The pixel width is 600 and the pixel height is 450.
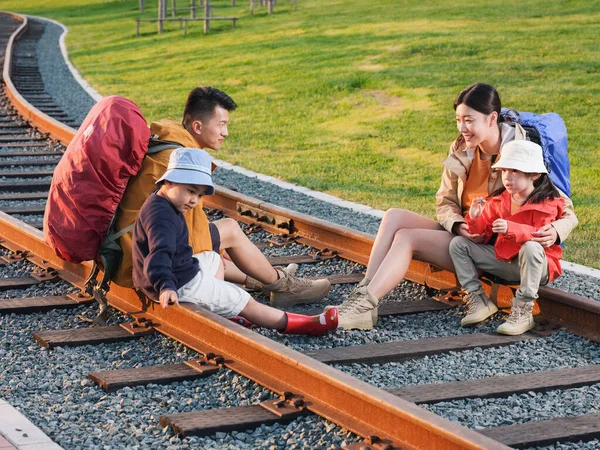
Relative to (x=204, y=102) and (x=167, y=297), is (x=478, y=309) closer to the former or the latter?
(x=167, y=297)

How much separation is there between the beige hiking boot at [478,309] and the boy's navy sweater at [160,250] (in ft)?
5.19

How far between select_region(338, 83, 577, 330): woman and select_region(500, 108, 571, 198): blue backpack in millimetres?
88

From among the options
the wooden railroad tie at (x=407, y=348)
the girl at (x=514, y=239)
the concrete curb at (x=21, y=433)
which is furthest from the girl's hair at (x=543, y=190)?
the concrete curb at (x=21, y=433)

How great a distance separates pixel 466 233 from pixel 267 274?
1.23 metres

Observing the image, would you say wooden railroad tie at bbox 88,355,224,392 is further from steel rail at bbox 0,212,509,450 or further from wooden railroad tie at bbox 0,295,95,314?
wooden railroad tie at bbox 0,295,95,314

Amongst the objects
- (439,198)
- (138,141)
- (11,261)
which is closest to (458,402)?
(439,198)

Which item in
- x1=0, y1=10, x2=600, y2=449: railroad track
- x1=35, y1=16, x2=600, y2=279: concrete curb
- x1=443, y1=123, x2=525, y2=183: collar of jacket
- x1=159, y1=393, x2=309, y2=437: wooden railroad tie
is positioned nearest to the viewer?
x1=0, y1=10, x2=600, y2=449: railroad track

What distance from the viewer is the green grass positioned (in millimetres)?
12430

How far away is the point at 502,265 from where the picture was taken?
6215 millimetres

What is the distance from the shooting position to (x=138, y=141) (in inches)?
243

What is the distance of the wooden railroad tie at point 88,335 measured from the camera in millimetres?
5895

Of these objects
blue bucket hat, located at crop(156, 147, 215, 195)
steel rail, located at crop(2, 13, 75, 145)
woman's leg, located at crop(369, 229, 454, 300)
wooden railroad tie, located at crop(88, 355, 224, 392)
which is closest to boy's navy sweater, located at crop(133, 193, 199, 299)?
blue bucket hat, located at crop(156, 147, 215, 195)

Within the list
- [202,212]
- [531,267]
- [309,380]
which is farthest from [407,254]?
[309,380]

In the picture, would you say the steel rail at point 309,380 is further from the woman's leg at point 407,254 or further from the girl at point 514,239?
the girl at point 514,239
